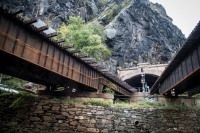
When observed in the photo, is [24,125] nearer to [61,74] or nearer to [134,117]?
[61,74]

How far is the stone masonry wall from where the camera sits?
10875 millimetres

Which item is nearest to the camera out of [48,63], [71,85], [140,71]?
[48,63]

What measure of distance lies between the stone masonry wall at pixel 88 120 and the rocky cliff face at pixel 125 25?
885 inches

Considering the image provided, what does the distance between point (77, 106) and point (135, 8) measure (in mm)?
45191

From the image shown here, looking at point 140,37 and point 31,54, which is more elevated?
point 140,37

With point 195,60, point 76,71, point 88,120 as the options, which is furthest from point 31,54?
point 195,60

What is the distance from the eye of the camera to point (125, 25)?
146 ft

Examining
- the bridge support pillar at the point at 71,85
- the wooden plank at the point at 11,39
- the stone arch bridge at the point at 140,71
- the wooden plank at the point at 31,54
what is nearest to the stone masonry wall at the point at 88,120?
the bridge support pillar at the point at 71,85

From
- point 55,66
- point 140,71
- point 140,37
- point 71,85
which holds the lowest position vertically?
point 71,85

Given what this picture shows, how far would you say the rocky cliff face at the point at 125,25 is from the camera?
3759 cm

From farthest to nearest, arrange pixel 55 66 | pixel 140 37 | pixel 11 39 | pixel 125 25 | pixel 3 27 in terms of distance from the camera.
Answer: pixel 140 37, pixel 125 25, pixel 55 66, pixel 11 39, pixel 3 27

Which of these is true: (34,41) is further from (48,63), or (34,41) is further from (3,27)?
(3,27)

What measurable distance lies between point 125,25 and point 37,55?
37.1 m

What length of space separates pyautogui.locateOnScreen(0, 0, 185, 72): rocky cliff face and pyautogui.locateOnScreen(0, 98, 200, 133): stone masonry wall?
2248 cm
